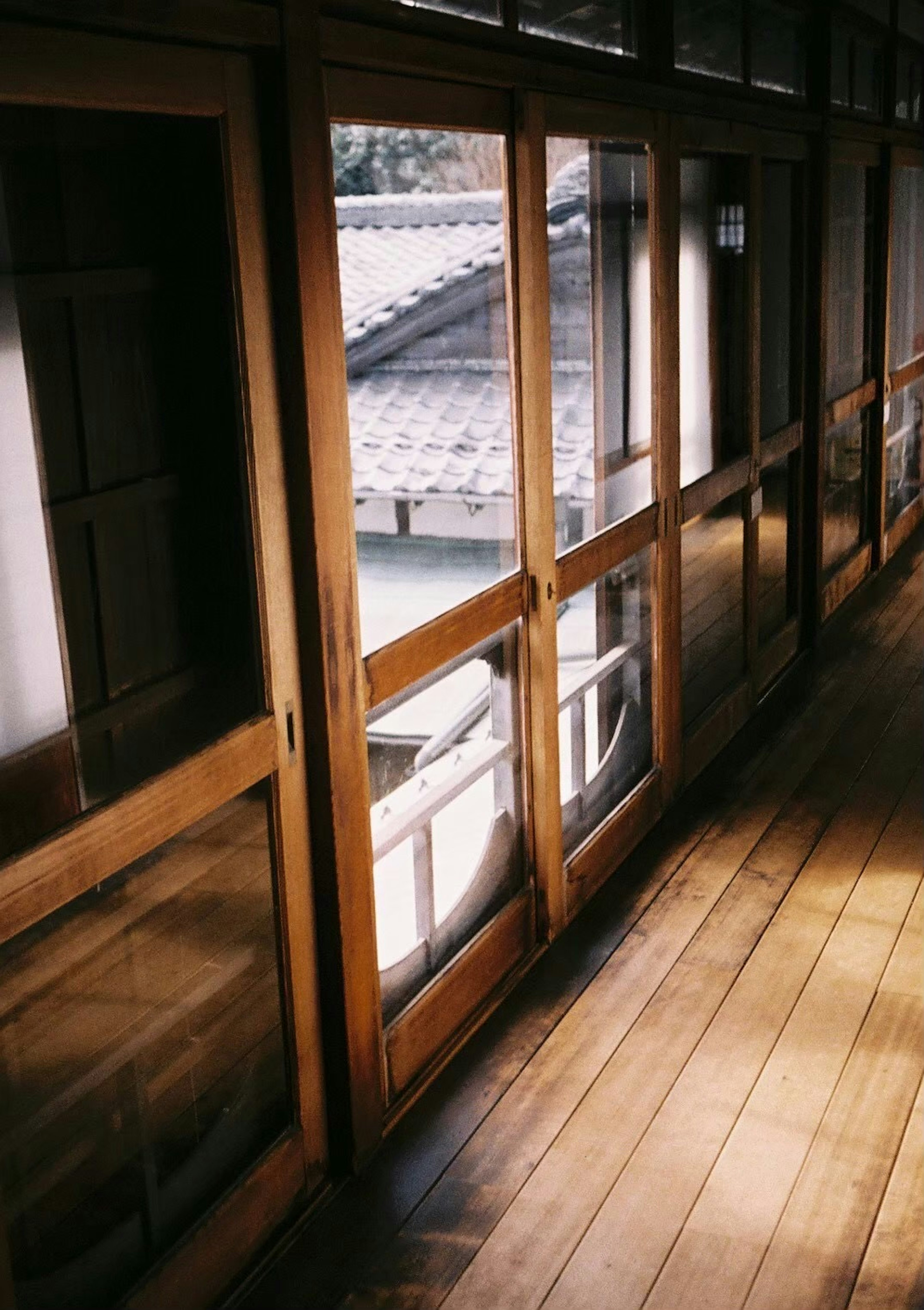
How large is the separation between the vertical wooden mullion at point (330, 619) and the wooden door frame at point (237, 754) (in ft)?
0.10

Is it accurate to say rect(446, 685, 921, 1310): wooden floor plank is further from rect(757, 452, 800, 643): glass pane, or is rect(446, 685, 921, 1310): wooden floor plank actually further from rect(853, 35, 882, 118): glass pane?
rect(853, 35, 882, 118): glass pane

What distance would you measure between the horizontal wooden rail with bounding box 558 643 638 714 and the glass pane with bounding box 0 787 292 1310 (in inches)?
52.4

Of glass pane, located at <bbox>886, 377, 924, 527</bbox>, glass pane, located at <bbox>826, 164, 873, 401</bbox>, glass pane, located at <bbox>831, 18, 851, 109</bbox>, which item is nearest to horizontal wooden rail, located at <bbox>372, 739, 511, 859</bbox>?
glass pane, located at <bbox>826, 164, 873, 401</bbox>

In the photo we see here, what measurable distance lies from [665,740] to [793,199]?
2467 millimetres

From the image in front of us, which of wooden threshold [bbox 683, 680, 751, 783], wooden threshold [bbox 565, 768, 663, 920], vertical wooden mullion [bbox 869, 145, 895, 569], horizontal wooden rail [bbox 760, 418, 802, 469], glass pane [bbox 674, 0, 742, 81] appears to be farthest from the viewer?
vertical wooden mullion [bbox 869, 145, 895, 569]

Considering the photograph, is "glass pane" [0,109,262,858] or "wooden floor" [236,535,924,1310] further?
"wooden floor" [236,535,924,1310]

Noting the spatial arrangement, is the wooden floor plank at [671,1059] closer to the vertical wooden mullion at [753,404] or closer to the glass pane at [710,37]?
the vertical wooden mullion at [753,404]

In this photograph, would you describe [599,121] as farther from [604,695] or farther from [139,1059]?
[139,1059]

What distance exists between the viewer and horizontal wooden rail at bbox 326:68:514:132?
7.43ft

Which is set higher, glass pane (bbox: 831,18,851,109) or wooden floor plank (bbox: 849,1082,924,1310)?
glass pane (bbox: 831,18,851,109)

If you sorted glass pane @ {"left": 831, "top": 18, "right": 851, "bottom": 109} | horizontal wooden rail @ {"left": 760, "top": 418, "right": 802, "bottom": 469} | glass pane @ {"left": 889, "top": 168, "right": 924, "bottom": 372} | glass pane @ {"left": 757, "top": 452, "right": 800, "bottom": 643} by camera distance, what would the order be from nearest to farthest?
1. horizontal wooden rail @ {"left": 760, "top": 418, "right": 802, "bottom": 469}
2. glass pane @ {"left": 757, "top": 452, "right": 800, "bottom": 643}
3. glass pane @ {"left": 831, "top": 18, "right": 851, "bottom": 109}
4. glass pane @ {"left": 889, "top": 168, "right": 924, "bottom": 372}

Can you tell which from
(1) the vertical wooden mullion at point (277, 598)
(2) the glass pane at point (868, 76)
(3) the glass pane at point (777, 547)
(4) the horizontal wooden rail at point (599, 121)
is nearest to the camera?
(1) the vertical wooden mullion at point (277, 598)

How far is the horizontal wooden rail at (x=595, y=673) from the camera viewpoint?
3.57 meters

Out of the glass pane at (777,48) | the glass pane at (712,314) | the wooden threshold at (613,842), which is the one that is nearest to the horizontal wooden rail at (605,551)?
the glass pane at (712,314)
